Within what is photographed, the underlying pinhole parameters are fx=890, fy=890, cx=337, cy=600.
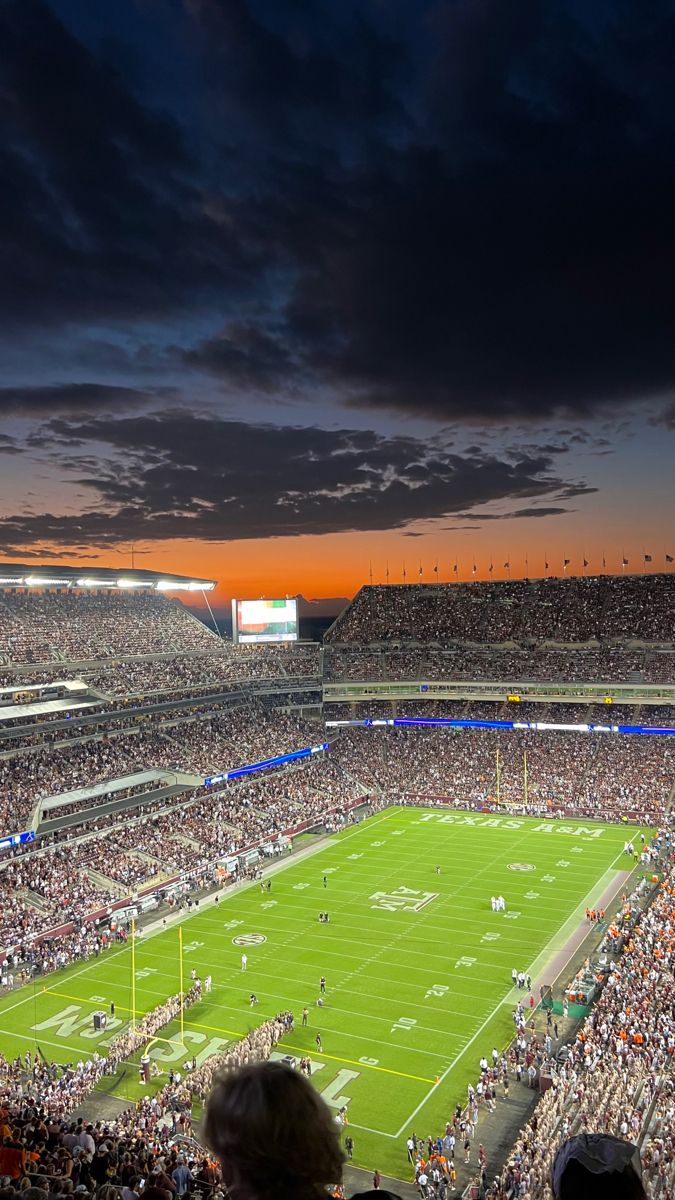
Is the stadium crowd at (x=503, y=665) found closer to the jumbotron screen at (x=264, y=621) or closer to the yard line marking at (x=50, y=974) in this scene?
the jumbotron screen at (x=264, y=621)

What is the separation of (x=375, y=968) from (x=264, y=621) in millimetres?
37288

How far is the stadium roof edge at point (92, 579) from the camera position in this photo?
2218 inches

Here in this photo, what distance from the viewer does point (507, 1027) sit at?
27094mm

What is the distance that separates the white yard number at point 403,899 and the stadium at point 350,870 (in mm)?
220

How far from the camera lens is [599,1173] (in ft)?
7.88

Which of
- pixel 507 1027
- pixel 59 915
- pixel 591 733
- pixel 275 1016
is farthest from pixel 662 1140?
pixel 591 733

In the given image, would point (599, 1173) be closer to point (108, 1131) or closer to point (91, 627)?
point (108, 1131)

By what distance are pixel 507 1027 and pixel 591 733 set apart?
37618mm

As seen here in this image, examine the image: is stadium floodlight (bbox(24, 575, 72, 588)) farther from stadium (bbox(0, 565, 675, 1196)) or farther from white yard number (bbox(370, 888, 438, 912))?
white yard number (bbox(370, 888, 438, 912))

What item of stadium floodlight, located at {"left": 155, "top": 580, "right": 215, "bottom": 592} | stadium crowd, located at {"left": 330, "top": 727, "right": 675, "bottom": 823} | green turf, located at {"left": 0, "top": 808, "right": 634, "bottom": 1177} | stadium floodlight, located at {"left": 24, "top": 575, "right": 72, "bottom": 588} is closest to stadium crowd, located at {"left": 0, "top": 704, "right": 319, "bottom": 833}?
stadium crowd, located at {"left": 330, "top": 727, "right": 675, "bottom": 823}

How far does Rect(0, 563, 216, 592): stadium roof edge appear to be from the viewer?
56.3 meters

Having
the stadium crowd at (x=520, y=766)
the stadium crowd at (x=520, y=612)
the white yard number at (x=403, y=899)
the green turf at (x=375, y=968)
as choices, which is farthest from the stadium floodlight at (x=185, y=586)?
the white yard number at (x=403, y=899)

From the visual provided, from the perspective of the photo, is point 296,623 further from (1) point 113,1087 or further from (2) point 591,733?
(1) point 113,1087

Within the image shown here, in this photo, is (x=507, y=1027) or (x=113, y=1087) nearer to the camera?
(x=113, y=1087)
